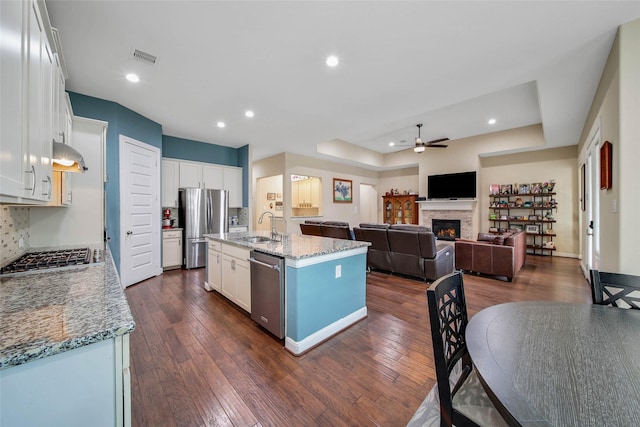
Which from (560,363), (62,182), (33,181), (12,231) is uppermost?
(62,182)

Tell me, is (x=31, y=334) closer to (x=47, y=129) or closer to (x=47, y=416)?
(x=47, y=416)

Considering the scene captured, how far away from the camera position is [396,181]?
373 inches

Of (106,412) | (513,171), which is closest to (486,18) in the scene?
(106,412)

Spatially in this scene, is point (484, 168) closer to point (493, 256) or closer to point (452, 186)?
point (452, 186)

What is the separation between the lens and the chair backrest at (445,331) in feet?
3.44

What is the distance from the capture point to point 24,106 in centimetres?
107

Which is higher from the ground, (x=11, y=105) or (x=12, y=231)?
(x=11, y=105)

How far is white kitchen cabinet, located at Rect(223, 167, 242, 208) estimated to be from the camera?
595 cm

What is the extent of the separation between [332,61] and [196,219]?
13.3 feet

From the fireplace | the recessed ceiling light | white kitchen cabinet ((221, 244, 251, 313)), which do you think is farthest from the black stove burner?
the fireplace

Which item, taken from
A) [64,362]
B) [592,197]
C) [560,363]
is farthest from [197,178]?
[592,197]

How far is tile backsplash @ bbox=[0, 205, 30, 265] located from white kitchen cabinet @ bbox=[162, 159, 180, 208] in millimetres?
2683

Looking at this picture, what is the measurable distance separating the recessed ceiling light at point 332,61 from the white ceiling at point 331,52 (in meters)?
0.08

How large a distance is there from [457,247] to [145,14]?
5363mm
